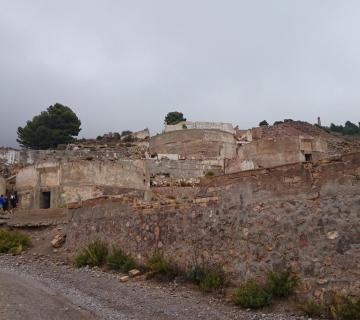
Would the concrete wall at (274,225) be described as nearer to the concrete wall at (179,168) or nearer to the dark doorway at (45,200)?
the dark doorway at (45,200)

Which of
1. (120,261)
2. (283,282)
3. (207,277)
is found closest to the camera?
(283,282)

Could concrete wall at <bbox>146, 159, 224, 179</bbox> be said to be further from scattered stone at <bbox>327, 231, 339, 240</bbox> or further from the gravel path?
scattered stone at <bbox>327, 231, 339, 240</bbox>

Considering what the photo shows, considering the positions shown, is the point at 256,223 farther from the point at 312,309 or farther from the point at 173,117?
the point at 173,117

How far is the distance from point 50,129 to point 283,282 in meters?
55.4

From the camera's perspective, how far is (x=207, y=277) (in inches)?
348

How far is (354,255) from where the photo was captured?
6715 mm

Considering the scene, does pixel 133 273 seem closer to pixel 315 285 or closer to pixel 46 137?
pixel 315 285

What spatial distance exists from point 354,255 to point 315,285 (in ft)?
2.64

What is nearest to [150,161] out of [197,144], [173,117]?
[197,144]

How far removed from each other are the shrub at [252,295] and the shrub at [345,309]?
3.83ft

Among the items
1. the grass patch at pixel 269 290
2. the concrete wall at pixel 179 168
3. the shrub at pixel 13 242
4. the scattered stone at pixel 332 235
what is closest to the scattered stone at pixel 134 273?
the grass patch at pixel 269 290

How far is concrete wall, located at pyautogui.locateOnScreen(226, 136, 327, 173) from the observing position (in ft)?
106

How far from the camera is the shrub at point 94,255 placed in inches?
487

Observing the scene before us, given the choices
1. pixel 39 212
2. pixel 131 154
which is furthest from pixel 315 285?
pixel 131 154
